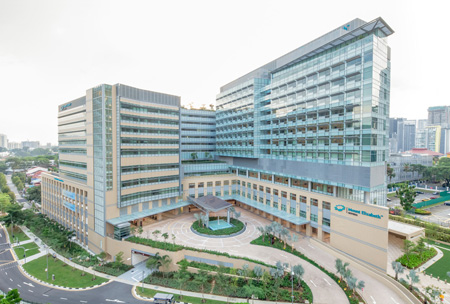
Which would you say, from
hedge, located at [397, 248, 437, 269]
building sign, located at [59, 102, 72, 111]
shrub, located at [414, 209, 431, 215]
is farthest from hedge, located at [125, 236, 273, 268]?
shrub, located at [414, 209, 431, 215]

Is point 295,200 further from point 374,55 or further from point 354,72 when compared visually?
point 374,55

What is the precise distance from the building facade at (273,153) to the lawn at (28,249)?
8.84m

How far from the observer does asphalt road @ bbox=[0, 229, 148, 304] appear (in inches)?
1507

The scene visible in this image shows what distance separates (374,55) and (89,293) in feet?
231

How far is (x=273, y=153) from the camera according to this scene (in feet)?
220

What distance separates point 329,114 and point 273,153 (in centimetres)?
2109

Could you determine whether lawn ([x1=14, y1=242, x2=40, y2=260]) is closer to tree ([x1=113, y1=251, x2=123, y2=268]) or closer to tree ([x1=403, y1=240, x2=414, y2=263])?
tree ([x1=113, y1=251, x2=123, y2=268])

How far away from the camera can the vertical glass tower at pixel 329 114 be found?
43375mm

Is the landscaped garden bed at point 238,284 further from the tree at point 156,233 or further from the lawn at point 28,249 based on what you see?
the lawn at point 28,249

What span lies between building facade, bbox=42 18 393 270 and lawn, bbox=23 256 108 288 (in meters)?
6.72

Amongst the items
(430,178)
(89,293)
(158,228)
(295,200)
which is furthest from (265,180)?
(430,178)

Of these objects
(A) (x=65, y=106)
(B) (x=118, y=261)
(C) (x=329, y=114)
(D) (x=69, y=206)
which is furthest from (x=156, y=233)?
(A) (x=65, y=106)

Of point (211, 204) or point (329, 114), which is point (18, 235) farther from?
point (329, 114)

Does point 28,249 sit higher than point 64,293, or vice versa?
point 64,293
